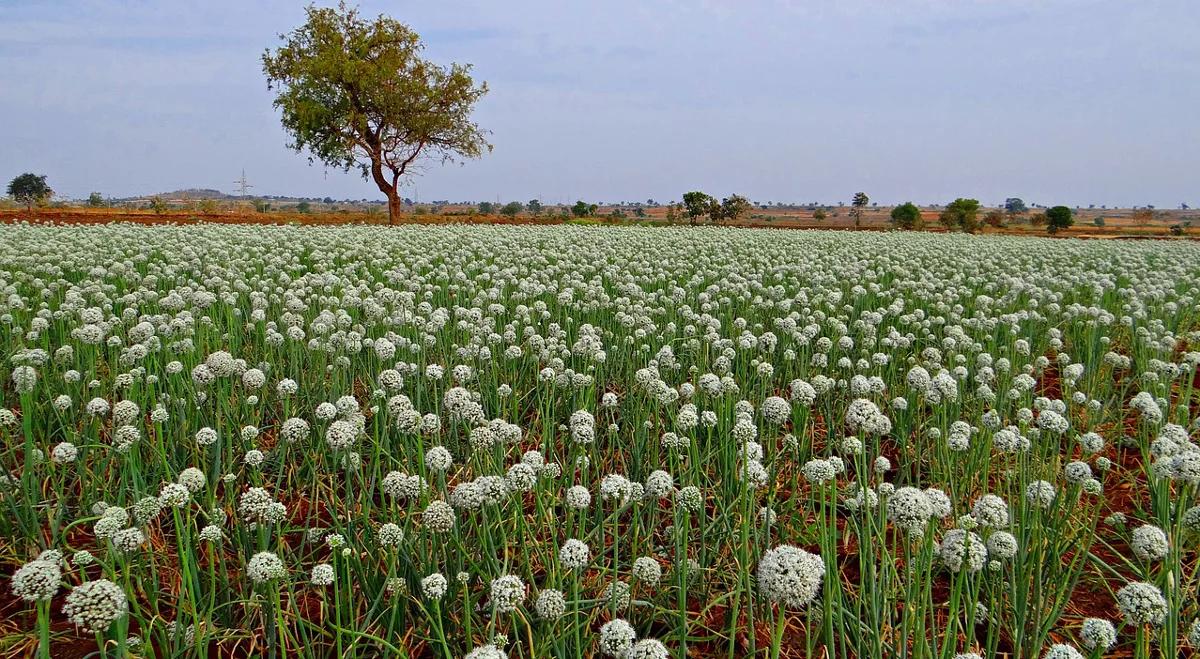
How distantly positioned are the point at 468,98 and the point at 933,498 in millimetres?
36184

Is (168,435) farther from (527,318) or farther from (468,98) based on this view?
(468,98)

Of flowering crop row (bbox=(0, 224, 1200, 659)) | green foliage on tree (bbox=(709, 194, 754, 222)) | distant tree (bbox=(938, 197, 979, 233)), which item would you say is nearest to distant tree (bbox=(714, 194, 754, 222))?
green foliage on tree (bbox=(709, 194, 754, 222))

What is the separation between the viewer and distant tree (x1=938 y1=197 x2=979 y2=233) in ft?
169

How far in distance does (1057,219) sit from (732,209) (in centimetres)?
2548

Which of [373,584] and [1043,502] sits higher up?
[1043,502]

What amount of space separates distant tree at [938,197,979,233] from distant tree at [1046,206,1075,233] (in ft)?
16.5

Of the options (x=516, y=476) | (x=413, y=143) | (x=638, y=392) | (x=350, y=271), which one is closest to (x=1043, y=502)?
(x=516, y=476)

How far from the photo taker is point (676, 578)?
274 centimetres

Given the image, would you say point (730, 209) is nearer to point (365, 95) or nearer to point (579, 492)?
point (365, 95)

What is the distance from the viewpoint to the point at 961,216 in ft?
176

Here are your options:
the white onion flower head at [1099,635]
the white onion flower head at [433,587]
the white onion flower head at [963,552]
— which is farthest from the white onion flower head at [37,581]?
the white onion flower head at [1099,635]

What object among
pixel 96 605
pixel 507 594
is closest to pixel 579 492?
pixel 507 594

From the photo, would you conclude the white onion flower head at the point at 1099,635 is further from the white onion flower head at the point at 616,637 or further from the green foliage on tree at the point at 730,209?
the green foliage on tree at the point at 730,209

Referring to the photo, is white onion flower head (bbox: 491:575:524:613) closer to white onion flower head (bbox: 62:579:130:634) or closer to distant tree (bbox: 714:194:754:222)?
white onion flower head (bbox: 62:579:130:634)
